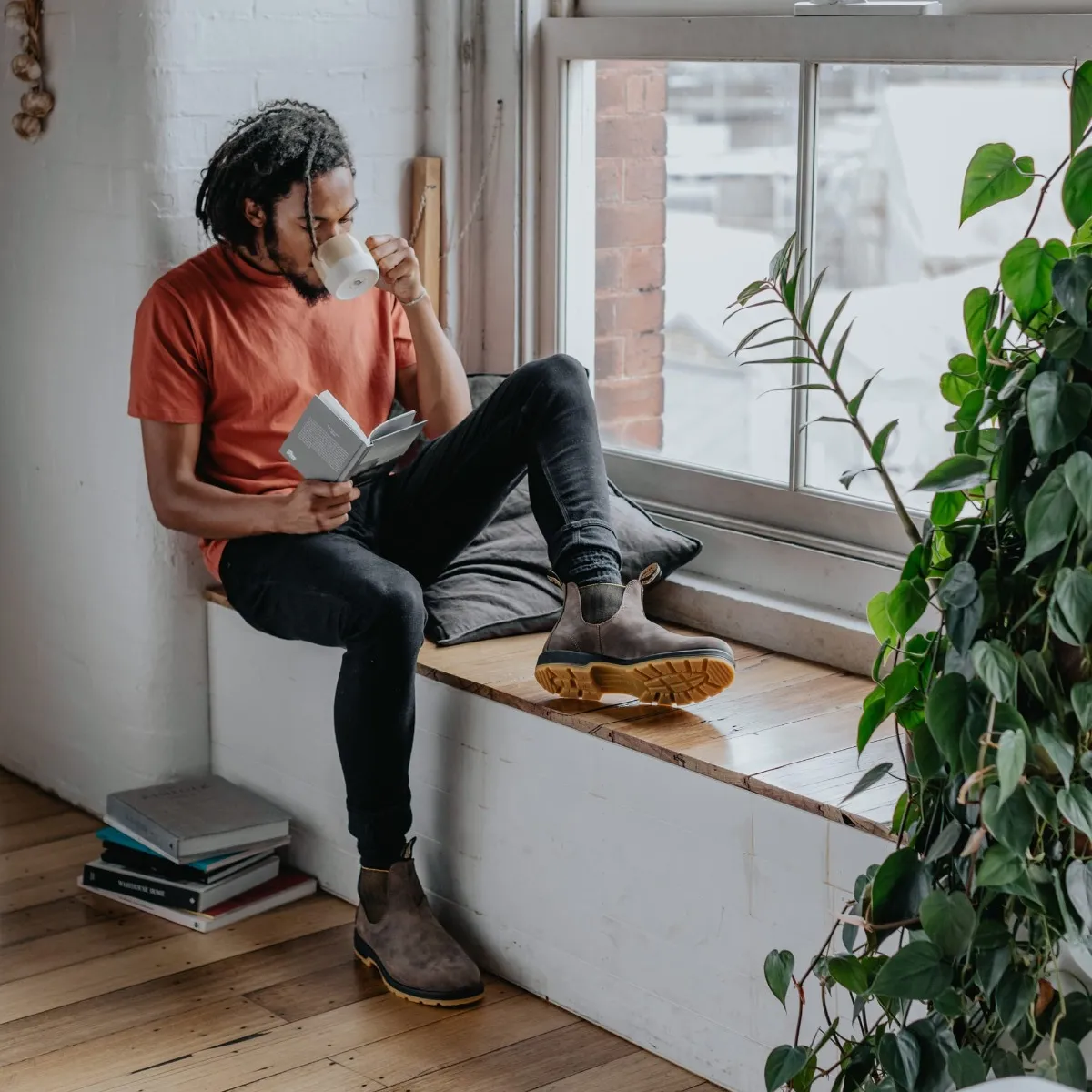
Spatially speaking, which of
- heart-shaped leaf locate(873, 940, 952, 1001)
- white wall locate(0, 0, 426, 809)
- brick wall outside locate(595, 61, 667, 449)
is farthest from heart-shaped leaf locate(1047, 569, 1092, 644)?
white wall locate(0, 0, 426, 809)

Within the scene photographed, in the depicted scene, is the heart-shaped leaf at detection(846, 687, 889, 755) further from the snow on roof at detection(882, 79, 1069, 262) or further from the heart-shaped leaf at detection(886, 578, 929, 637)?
the snow on roof at detection(882, 79, 1069, 262)

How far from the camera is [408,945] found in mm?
2410

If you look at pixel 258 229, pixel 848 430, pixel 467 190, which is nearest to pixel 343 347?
pixel 258 229

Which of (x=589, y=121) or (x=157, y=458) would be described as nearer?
(x=157, y=458)

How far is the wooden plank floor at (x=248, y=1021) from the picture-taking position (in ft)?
7.14

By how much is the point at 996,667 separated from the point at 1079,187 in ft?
1.36

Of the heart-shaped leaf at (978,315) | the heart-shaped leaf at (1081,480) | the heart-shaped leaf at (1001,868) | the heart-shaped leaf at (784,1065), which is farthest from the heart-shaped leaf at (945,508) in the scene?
the heart-shaped leaf at (784,1065)

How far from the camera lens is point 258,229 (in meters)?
2.65

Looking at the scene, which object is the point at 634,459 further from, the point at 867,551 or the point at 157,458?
the point at 157,458

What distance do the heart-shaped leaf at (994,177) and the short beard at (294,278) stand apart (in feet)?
→ 4.61

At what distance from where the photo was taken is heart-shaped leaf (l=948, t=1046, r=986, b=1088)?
4.84ft

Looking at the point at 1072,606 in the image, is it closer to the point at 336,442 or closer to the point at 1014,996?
the point at 1014,996

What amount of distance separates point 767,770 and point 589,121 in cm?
142

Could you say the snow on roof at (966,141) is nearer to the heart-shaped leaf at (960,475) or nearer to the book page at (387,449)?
the book page at (387,449)
